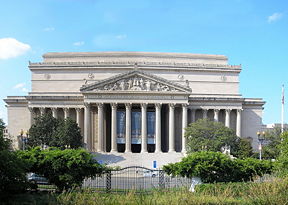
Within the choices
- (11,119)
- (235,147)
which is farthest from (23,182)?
(11,119)

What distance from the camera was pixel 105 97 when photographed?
57.6m

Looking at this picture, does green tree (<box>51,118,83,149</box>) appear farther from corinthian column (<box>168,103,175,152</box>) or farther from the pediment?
corinthian column (<box>168,103,175,152</box>)

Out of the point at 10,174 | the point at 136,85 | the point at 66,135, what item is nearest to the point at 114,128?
the point at 136,85

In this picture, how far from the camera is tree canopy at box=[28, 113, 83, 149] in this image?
4734cm

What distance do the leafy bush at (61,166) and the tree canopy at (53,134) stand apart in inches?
1047

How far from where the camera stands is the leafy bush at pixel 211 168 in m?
22.6

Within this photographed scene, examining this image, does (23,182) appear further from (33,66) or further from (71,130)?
(33,66)

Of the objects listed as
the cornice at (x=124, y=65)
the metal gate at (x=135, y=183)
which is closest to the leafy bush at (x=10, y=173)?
the metal gate at (x=135, y=183)

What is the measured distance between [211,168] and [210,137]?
24811 mm

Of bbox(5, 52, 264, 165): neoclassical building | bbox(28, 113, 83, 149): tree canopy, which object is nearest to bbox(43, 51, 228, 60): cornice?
bbox(5, 52, 264, 165): neoclassical building

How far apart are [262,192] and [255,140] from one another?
59.9 metres

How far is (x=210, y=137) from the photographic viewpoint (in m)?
46.9

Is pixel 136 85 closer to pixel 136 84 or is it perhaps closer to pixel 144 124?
pixel 136 84

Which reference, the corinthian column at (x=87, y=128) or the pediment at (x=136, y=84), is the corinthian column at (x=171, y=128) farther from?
the corinthian column at (x=87, y=128)
